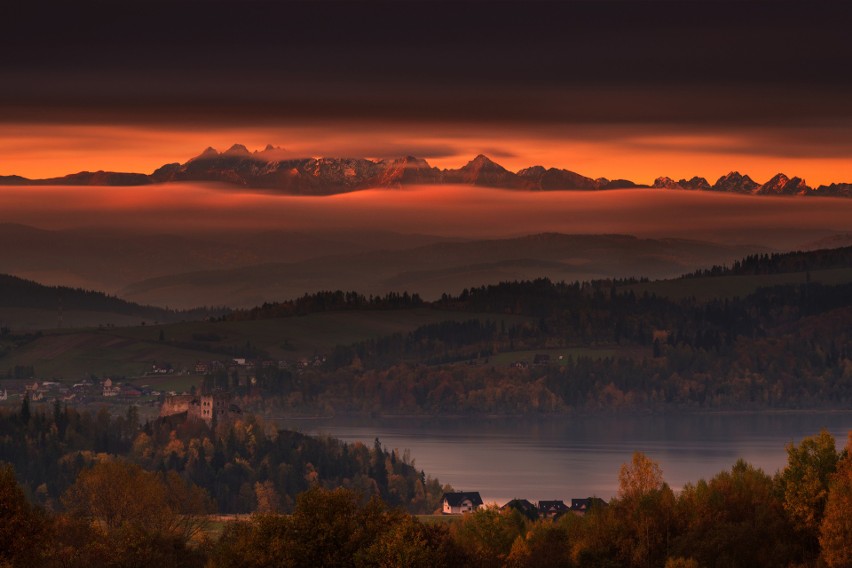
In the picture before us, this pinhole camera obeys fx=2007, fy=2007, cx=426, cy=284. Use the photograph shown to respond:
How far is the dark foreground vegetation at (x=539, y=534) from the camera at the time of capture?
80.2 m

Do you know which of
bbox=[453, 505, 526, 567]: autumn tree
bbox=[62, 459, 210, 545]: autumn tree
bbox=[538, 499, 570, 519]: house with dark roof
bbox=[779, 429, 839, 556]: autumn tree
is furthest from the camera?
bbox=[538, 499, 570, 519]: house with dark roof

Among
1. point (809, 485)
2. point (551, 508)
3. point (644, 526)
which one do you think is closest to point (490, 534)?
point (644, 526)

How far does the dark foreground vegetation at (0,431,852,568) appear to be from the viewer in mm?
80250

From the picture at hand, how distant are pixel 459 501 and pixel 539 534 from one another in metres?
→ 96.3

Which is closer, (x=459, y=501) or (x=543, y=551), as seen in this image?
(x=543, y=551)

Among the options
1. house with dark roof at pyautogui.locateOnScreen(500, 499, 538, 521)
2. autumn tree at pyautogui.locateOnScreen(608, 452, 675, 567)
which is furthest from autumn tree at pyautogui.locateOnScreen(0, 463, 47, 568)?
house with dark roof at pyautogui.locateOnScreen(500, 499, 538, 521)

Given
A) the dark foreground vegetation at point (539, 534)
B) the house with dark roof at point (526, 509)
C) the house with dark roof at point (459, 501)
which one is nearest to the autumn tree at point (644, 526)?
the dark foreground vegetation at point (539, 534)

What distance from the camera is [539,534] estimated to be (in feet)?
322

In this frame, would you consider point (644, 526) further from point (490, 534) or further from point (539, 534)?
point (490, 534)

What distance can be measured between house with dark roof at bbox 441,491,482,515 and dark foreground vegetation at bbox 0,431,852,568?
79920 mm

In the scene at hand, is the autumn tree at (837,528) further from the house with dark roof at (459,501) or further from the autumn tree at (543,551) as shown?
the house with dark roof at (459,501)

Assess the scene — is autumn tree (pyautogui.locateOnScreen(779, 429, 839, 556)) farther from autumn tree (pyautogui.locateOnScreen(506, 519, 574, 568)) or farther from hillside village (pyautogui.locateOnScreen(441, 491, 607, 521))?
hillside village (pyautogui.locateOnScreen(441, 491, 607, 521))

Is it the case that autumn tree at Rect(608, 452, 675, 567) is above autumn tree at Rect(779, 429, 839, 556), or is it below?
below

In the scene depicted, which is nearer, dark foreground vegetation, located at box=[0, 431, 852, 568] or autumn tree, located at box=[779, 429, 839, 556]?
dark foreground vegetation, located at box=[0, 431, 852, 568]
